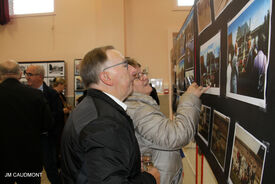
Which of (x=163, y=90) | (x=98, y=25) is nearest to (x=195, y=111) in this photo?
(x=163, y=90)

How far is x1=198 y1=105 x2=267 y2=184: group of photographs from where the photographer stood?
2.39 feet

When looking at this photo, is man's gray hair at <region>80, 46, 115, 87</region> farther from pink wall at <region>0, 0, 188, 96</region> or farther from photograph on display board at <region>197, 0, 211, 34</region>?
pink wall at <region>0, 0, 188, 96</region>

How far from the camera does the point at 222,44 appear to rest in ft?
3.57

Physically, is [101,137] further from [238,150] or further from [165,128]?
[238,150]

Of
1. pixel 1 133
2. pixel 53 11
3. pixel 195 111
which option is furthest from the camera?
pixel 53 11

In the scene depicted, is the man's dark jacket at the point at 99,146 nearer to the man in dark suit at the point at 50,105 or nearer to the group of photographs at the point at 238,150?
the group of photographs at the point at 238,150

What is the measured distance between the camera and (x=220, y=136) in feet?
3.76

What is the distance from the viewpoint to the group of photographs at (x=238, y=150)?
729 millimetres

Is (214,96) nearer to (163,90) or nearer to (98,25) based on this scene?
(163,90)

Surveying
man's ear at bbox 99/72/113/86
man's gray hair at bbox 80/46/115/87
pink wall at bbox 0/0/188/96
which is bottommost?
man's ear at bbox 99/72/113/86

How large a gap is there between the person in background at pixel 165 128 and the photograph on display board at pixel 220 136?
0.12m

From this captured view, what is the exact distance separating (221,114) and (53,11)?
5.85 m

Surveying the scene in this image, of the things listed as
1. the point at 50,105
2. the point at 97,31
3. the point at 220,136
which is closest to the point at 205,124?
the point at 220,136

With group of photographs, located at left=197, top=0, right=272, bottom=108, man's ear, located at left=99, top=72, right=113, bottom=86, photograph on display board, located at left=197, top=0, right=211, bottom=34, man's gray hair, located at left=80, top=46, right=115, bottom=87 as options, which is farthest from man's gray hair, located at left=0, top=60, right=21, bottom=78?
group of photographs, located at left=197, top=0, right=272, bottom=108
